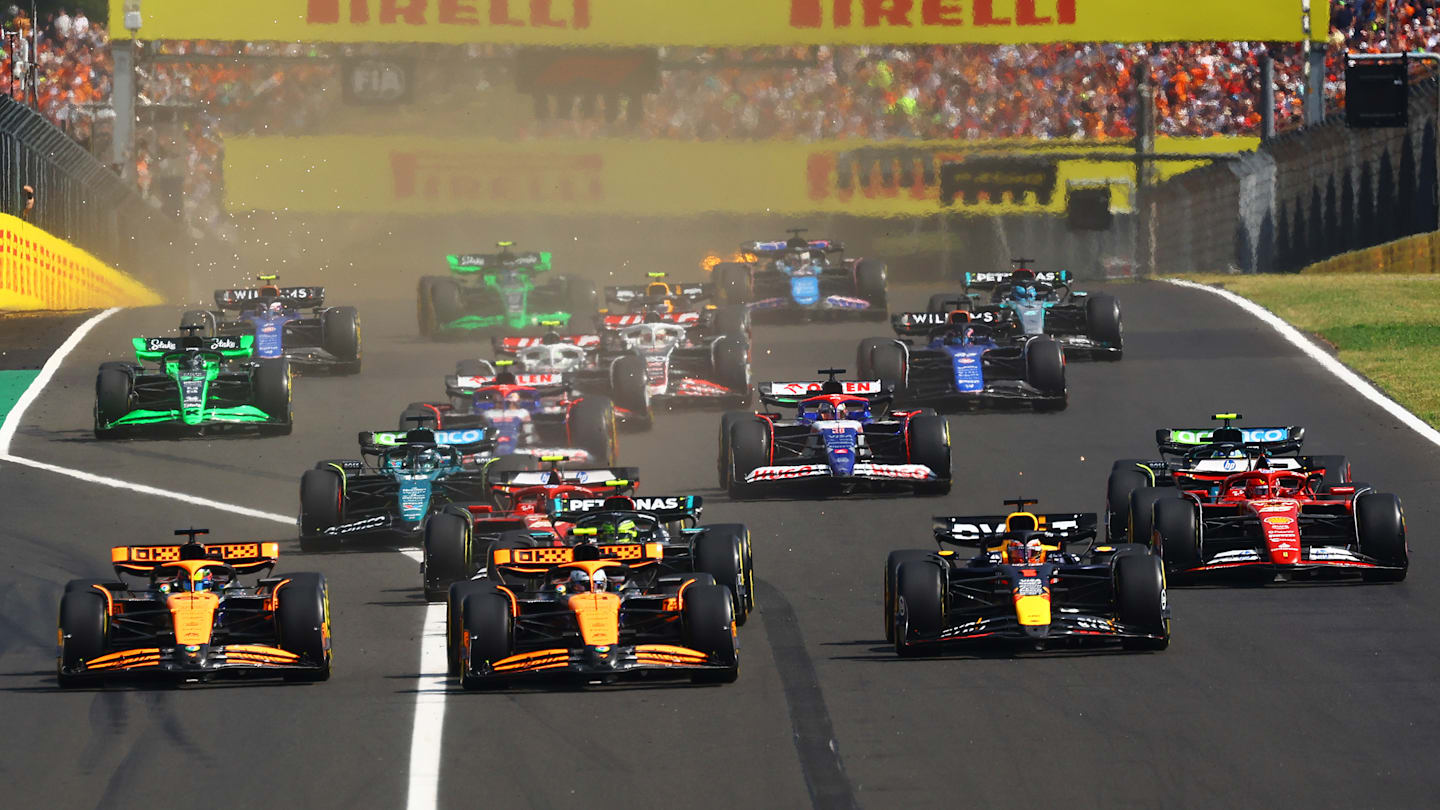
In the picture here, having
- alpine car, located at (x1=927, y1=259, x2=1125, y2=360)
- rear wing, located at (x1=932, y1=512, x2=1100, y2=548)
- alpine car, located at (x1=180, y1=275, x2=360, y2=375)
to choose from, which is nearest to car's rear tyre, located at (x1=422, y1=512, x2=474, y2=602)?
rear wing, located at (x1=932, y1=512, x2=1100, y2=548)

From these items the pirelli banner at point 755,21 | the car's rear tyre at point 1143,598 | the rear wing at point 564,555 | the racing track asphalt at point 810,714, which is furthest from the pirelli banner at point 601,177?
the rear wing at point 564,555

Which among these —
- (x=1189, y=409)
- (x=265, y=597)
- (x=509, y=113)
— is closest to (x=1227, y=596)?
(x=265, y=597)

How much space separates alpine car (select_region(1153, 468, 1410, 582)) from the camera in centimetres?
1812

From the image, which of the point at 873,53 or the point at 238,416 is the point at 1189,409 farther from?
the point at 873,53

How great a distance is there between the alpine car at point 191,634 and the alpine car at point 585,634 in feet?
2.89

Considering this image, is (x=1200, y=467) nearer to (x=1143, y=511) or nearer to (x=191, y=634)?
(x=1143, y=511)

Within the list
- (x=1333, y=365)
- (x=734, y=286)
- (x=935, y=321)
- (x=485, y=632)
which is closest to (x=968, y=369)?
(x=935, y=321)

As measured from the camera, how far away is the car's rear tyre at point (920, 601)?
1566 cm

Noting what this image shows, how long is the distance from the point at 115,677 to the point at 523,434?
10119mm

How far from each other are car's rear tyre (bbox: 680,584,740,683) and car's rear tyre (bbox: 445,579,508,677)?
1130 mm

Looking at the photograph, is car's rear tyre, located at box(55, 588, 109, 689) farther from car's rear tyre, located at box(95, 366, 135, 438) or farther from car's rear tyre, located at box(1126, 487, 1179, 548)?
car's rear tyre, located at box(95, 366, 135, 438)

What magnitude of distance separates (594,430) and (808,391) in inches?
85.9

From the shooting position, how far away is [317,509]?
69.4 feet

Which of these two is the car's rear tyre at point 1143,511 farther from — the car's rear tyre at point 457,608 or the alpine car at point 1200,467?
the car's rear tyre at point 457,608
